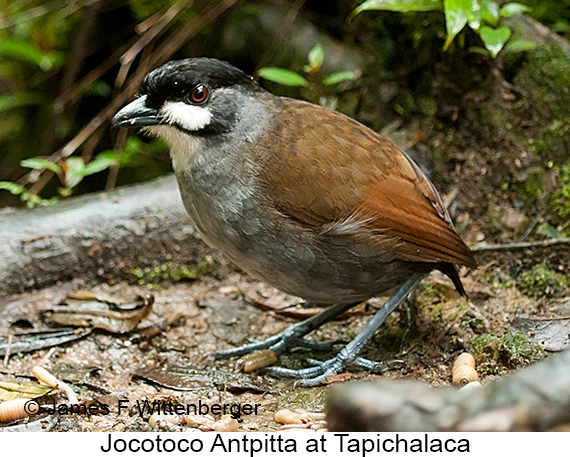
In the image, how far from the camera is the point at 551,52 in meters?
3.98

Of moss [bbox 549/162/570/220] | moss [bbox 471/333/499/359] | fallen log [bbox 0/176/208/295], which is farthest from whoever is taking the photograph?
fallen log [bbox 0/176/208/295]

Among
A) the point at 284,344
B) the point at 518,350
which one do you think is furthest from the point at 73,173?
the point at 518,350

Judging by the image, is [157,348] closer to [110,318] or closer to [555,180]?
[110,318]

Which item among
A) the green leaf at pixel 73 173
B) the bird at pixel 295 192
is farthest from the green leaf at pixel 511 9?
the green leaf at pixel 73 173

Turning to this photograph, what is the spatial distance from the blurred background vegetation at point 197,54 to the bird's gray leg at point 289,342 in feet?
4.30

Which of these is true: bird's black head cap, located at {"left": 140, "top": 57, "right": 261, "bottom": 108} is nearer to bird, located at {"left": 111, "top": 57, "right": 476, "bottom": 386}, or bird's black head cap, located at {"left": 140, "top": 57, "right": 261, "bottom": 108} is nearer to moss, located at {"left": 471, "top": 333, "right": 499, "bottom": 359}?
bird, located at {"left": 111, "top": 57, "right": 476, "bottom": 386}

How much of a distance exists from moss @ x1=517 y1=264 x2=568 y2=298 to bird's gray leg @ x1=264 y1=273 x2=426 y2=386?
28.1 inches

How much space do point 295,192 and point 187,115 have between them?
592 mm

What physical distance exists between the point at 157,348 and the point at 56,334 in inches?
20.3

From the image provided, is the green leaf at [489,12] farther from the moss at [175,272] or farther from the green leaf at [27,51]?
the green leaf at [27,51]

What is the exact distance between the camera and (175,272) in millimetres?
4223

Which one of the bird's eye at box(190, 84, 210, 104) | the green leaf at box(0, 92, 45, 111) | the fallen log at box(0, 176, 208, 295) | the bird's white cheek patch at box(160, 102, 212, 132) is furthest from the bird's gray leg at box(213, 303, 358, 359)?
the green leaf at box(0, 92, 45, 111)

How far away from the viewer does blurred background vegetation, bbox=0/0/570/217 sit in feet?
13.5

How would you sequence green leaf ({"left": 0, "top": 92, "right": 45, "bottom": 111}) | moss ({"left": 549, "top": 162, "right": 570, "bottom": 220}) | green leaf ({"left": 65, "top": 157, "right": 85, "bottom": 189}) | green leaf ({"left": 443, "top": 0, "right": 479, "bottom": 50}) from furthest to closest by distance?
green leaf ({"left": 0, "top": 92, "right": 45, "bottom": 111}) < green leaf ({"left": 65, "top": 157, "right": 85, "bottom": 189}) < moss ({"left": 549, "top": 162, "right": 570, "bottom": 220}) < green leaf ({"left": 443, "top": 0, "right": 479, "bottom": 50})
